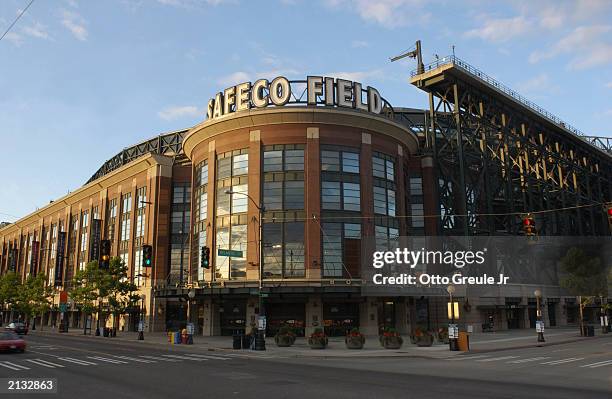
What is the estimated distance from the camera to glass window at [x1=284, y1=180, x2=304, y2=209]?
52531mm

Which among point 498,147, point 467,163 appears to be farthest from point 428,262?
point 498,147

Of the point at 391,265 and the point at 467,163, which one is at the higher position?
the point at 467,163

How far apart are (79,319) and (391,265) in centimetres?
6040

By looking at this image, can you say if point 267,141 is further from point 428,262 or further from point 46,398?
point 46,398

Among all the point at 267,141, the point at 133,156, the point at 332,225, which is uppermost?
the point at 133,156

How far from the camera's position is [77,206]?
91438 millimetres

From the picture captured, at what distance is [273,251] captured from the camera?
2046 inches

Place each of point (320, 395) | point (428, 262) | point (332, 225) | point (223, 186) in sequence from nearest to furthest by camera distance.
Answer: point (320, 395) < point (332, 225) < point (223, 186) < point (428, 262)

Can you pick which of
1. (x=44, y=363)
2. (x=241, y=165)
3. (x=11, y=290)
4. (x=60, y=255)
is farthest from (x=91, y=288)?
(x=11, y=290)

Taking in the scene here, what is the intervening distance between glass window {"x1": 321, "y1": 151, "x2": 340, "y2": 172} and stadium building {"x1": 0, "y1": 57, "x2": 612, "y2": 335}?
0.48 ft

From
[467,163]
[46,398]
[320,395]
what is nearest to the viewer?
[46,398]

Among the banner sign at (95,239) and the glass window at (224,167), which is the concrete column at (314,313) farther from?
the banner sign at (95,239)

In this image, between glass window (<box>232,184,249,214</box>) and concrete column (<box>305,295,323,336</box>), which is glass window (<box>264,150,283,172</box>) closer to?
glass window (<box>232,184,249,214</box>)

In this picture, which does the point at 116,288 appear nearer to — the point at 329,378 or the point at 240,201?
the point at 240,201
